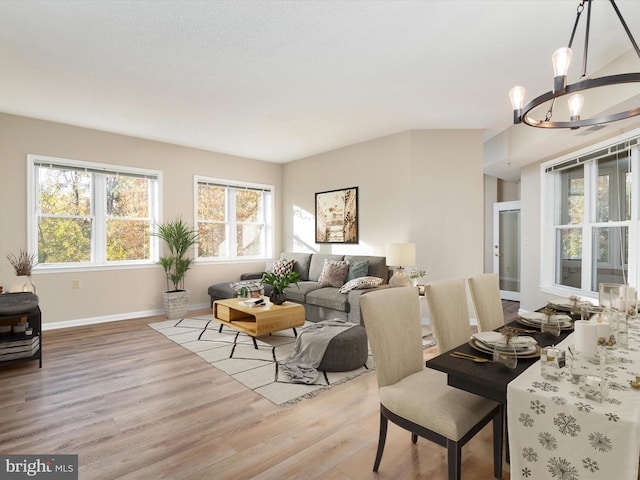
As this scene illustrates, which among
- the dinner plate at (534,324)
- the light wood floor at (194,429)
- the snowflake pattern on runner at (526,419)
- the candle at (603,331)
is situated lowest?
the light wood floor at (194,429)

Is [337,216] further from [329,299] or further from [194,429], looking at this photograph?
[194,429]

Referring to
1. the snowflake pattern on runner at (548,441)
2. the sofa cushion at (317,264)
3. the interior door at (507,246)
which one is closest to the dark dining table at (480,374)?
the snowflake pattern on runner at (548,441)

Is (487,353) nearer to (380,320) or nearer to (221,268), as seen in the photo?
(380,320)

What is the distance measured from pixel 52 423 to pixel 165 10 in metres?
2.83

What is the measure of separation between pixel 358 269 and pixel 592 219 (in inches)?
114

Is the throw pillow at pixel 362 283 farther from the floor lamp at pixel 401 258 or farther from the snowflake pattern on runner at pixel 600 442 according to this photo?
the snowflake pattern on runner at pixel 600 442

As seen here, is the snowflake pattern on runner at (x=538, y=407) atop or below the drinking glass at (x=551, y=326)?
below

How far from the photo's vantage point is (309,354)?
10.6 ft

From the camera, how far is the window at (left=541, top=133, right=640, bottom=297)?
349 centimetres

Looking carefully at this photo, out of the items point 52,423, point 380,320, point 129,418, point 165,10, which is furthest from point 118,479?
point 165,10

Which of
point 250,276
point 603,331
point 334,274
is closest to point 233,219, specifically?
point 250,276

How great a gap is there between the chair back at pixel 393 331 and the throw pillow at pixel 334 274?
9.84 ft

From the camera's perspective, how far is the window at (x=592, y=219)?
349 centimetres

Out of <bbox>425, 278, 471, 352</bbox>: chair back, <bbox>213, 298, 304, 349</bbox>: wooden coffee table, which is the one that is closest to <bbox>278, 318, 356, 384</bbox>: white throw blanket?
<bbox>213, 298, 304, 349</bbox>: wooden coffee table
